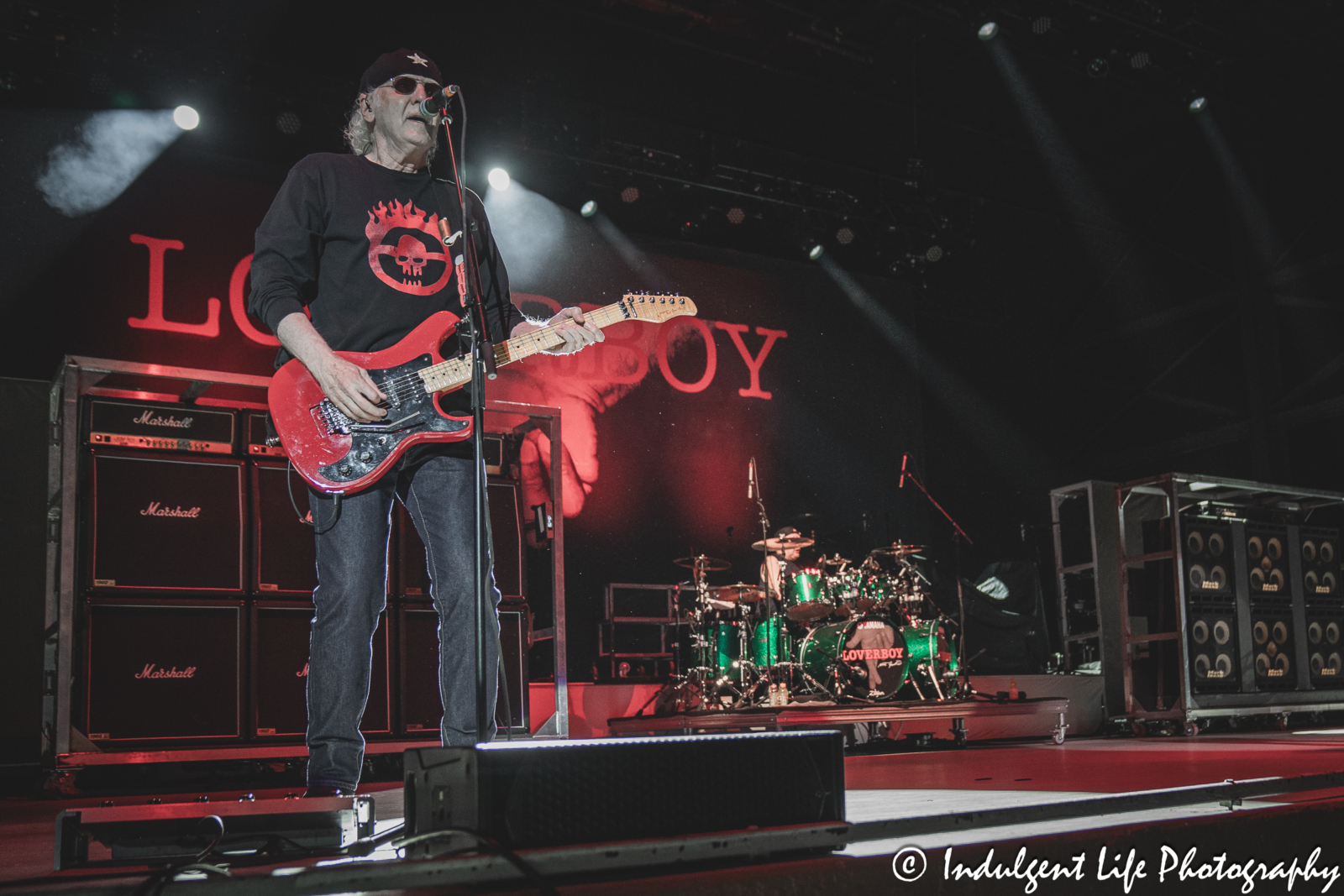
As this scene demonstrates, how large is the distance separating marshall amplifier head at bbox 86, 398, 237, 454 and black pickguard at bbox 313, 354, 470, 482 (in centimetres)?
237

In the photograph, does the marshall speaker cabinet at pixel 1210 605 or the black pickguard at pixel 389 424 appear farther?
the marshall speaker cabinet at pixel 1210 605

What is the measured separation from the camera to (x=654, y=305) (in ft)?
9.20

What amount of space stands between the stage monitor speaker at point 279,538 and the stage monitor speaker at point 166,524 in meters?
0.07

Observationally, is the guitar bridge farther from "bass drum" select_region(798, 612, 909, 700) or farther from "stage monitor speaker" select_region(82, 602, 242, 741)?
"bass drum" select_region(798, 612, 909, 700)

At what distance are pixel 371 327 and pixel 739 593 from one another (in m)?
4.52

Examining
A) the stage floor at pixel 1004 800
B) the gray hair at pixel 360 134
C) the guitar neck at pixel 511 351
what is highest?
the gray hair at pixel 360 134

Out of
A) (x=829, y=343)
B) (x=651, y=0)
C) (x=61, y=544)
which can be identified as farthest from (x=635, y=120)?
(x=61, y=544)

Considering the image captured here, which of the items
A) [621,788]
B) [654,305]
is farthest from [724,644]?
[621,788]

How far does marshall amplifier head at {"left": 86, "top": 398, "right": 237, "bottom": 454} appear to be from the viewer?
4180 mm

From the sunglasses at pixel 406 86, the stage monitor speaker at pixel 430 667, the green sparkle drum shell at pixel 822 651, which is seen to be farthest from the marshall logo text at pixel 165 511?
the green sparkle drum shell at pixel 822 651

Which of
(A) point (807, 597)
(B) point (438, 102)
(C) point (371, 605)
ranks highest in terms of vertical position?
(B) point (438, 102)

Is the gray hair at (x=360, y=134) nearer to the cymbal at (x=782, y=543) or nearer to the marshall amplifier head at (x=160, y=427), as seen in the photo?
the marshall amplifier head at (x=160, y=427)

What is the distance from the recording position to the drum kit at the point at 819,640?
6.03 meters

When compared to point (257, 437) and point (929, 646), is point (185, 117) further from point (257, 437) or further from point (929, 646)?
point (929, 646)
